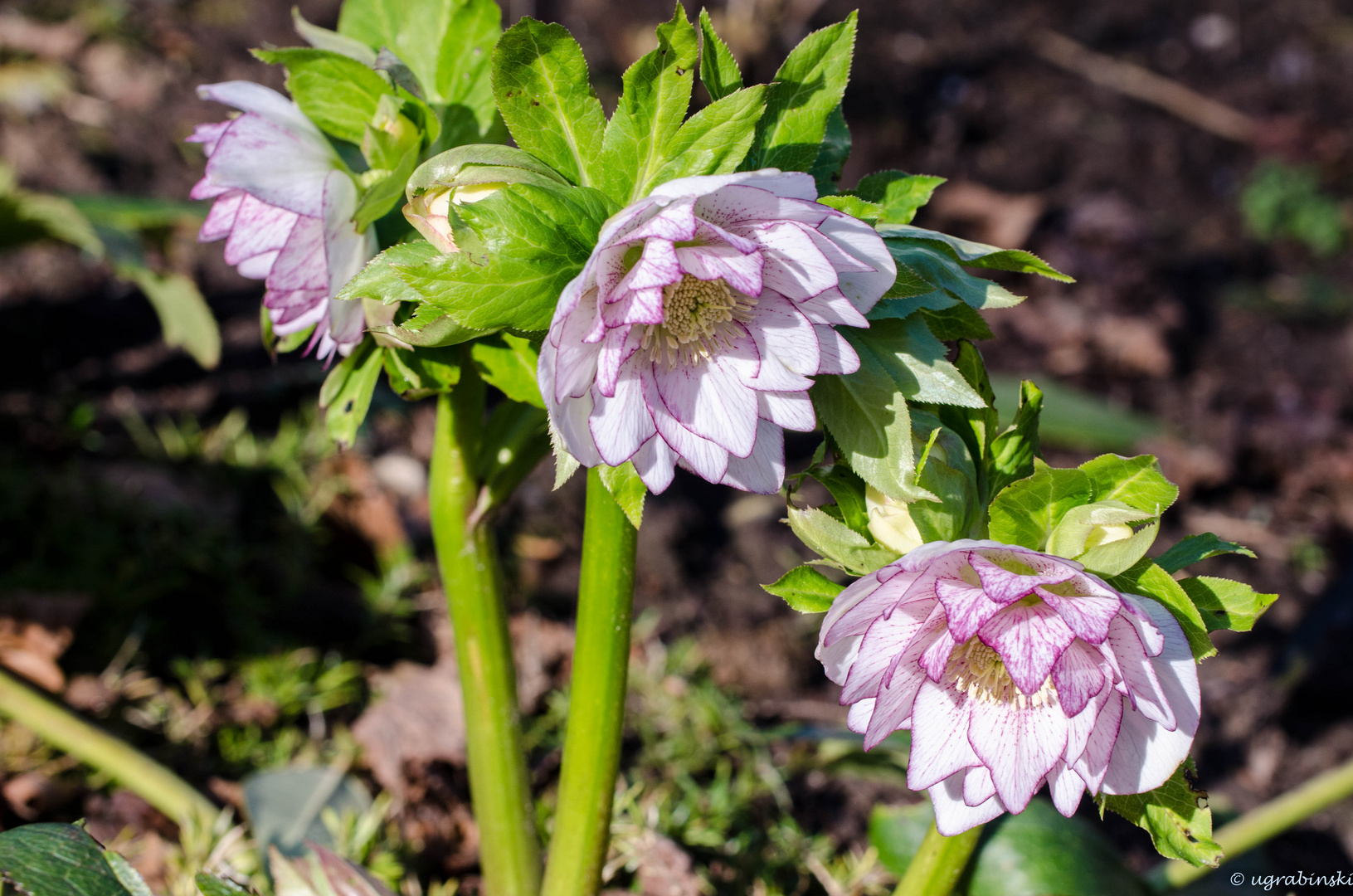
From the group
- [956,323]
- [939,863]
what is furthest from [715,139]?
[939,863]

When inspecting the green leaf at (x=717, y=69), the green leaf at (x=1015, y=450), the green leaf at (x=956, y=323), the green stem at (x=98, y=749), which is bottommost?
the green stem at (x=98, y=749)

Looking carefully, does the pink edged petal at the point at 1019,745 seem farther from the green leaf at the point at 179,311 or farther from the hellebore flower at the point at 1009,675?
the green leaf at the point at 179,311

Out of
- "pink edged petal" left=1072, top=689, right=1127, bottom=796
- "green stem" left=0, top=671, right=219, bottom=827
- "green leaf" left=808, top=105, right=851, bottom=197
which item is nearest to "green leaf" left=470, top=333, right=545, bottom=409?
"green leaf" left=808, top=105, right=851, bottom=197

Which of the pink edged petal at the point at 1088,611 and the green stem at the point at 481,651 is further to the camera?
the green stem at the point at 481,651

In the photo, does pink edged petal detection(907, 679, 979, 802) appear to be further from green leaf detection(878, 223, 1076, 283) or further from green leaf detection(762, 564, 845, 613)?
green leaf detection(878, 223, 1076, 283)

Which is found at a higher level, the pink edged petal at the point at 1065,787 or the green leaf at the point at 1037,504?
the green leaf at the point at 1037,504

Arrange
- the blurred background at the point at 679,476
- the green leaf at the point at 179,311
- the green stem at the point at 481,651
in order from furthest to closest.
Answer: the green leaf at the point at 179,311, the blurred background at the point at 679,476, the green stem at the point at 481,651

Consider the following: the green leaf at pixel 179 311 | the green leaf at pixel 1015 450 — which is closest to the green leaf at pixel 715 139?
the green leaf at pixel 1015 450
